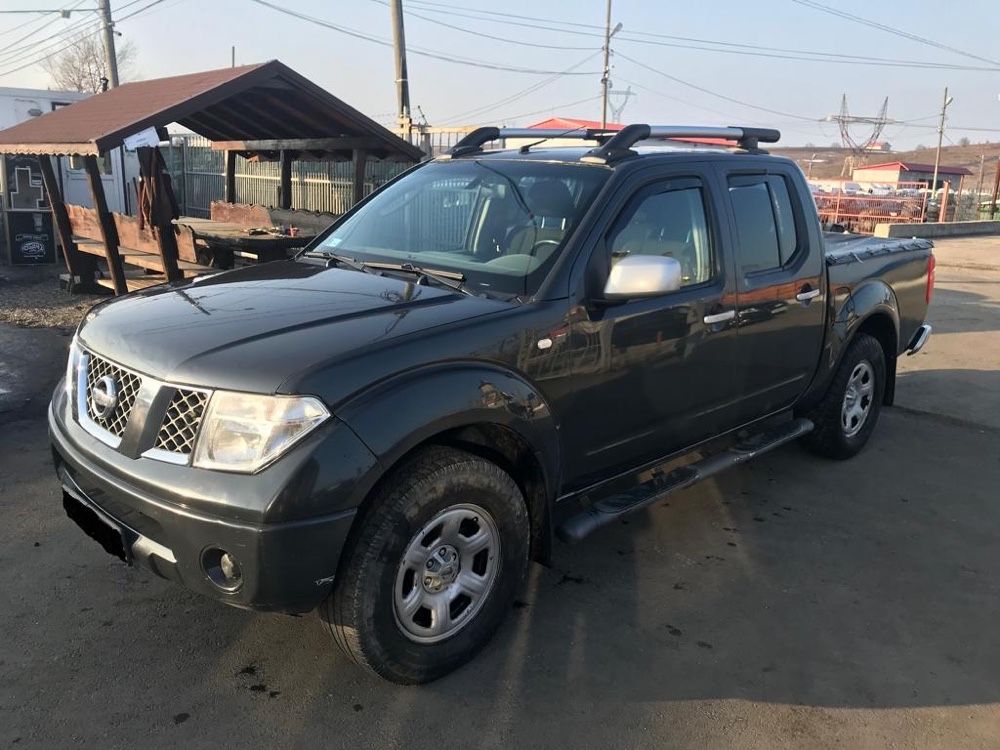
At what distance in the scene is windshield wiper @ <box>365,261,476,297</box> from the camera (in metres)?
3.21

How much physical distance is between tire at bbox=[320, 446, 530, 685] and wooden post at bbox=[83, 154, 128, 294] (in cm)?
667

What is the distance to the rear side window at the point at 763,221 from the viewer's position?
160 inches

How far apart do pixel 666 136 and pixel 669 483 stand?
5.54 ft

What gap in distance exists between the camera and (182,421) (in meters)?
2.51

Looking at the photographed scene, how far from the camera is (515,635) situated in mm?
3260

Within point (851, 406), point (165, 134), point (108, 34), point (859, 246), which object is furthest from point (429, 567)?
point (108, 34)

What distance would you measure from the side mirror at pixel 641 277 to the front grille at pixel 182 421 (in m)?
1.60

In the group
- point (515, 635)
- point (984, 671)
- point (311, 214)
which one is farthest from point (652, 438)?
point (311, 214)

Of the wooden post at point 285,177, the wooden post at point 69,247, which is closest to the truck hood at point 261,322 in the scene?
the wooden post at point 285,177

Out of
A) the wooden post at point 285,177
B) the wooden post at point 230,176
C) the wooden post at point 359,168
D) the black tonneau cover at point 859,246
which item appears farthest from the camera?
the wooden post at point 230,176

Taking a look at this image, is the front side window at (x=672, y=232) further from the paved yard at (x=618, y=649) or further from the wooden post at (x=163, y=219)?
the wooden post at (x=163, y=219)

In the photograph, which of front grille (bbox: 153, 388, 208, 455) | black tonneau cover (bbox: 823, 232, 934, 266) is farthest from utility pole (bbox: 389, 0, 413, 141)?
front grille (bbox: 153, 388, 208, 455)

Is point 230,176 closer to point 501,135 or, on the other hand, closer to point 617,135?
point 501,135

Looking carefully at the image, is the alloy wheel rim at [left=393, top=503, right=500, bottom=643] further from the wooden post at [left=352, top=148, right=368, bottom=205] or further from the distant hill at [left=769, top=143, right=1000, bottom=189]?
the distant hill at [left=769, top=143, right=1000, bottom=189]
